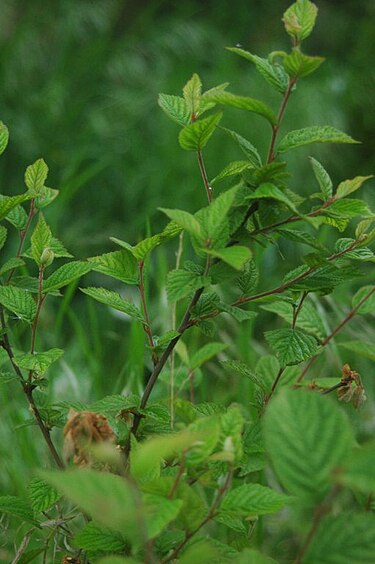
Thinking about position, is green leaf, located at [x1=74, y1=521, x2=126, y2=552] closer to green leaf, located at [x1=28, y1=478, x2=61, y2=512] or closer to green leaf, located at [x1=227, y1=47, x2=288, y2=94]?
green leaf, located at [x1=28, y1=478, x2=61, y2=512]

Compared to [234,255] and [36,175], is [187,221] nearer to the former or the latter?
[234,255]

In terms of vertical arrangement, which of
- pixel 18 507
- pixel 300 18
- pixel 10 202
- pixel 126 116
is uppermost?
pixel 300 18

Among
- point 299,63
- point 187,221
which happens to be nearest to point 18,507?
point 187,221

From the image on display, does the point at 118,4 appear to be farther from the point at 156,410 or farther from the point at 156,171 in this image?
the point at 156,410

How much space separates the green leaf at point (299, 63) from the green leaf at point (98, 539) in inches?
12.1

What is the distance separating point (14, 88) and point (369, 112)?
1.12m

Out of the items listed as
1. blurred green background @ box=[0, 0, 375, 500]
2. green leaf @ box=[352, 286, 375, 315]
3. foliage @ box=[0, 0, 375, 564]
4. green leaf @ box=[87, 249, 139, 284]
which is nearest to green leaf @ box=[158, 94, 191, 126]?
foliage @ box=[0, 0, 375, 564]

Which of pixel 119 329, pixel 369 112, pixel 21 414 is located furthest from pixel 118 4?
pixel 21 414

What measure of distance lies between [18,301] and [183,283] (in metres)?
0.14

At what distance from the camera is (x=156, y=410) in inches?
23.8

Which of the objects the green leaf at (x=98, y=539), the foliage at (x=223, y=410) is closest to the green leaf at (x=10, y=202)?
the foliage at (x=223, y=410)

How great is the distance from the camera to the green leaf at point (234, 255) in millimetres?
467

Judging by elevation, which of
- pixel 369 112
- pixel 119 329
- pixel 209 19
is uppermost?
pixel 209 19

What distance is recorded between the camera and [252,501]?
0.47 meters
